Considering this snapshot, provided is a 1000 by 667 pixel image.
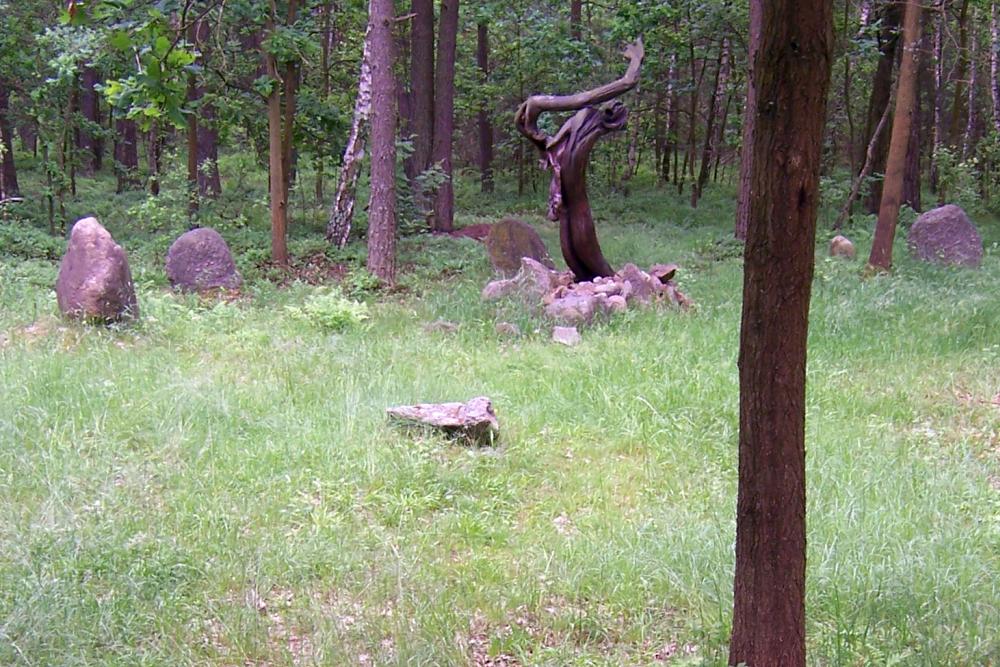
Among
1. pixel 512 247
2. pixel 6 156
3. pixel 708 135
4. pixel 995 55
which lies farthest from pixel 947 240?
pixel 6 156

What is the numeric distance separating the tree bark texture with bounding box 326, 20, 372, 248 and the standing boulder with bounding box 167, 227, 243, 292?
3.03 m

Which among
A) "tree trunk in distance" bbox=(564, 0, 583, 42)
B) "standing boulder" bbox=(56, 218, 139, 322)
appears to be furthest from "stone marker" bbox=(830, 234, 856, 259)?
"standing boulder" bbox=(56, 218, 139, 322)

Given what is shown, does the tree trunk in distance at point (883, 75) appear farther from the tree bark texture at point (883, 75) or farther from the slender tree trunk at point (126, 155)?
the slender tree trunk at point (126, 155)

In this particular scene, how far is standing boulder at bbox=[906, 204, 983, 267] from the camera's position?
14094 mm

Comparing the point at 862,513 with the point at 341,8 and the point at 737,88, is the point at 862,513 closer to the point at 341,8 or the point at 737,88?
the point at 341,8

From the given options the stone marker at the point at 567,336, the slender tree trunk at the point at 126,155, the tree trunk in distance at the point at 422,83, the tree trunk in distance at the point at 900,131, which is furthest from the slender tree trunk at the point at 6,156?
the tree trunk in distance at the point at 900,131

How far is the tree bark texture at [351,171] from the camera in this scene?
1486cm

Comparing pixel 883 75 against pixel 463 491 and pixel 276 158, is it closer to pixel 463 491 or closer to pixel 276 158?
pixel 276 158

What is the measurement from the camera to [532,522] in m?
5.11

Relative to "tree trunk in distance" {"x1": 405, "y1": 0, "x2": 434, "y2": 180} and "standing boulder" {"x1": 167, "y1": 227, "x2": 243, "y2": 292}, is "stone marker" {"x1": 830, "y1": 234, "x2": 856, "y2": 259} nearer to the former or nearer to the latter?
"tree trunk in distance" {"x1": 405, "y1": 0, "x2": 434, "y2": 180}

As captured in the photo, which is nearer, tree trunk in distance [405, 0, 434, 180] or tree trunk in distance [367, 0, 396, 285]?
tree trunk in distance [367, 0, 396, 285]

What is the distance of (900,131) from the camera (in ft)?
38.8

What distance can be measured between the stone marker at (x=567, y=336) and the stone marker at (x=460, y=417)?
291 centimetres

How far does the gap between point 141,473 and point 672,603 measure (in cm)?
341
